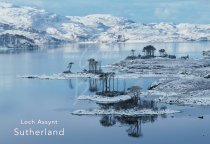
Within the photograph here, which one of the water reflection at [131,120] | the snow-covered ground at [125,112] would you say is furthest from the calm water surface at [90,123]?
the snow-covered ground at [125,112]

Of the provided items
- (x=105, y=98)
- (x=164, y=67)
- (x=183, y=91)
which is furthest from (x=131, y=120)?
(x=164, y=67)

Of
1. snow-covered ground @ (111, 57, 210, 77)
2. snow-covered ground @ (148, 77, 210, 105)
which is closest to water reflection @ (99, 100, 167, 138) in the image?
snow-covered ground @ (148, 77, 210, 105)

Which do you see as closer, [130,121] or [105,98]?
[130,121]

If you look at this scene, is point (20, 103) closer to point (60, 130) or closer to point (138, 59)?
point (60, 130)

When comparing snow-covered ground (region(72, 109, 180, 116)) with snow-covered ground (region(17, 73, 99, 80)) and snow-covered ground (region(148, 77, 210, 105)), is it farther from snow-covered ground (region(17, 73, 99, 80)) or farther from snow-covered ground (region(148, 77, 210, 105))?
snow-covered ground (region(17, 73, 99, 80))

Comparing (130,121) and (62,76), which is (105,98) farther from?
(62,76)

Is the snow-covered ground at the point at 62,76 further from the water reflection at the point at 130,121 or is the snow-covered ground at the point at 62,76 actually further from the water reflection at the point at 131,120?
the water reflection at the point at 130,121
